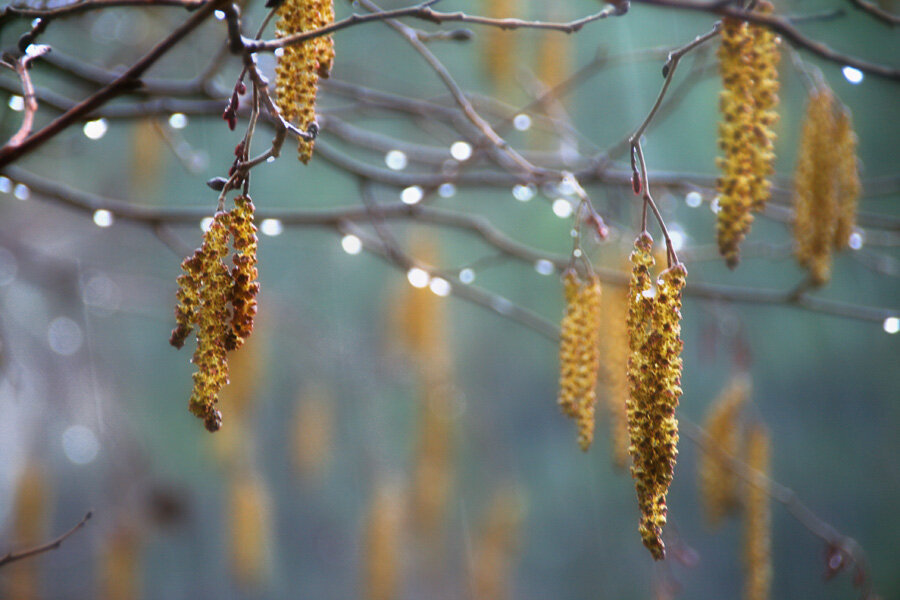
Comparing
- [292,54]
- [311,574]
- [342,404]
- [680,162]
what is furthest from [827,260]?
[311,574]

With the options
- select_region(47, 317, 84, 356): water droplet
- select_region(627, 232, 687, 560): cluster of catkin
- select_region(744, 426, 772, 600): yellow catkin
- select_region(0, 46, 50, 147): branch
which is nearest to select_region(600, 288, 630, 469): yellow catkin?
select_region(744, 426, 772, 600): yellow catkin

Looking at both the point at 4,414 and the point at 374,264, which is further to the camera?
the point at 374,264

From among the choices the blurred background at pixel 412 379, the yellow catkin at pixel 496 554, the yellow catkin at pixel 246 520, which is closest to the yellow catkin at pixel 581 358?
the blurred background at pixel 412 379

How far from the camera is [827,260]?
109 cm

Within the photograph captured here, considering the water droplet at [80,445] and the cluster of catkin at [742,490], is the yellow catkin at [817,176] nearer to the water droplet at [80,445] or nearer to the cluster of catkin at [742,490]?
the cluster of catkin at [742,490]

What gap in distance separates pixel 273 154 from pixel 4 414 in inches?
171

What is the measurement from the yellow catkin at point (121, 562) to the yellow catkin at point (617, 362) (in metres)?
1.49

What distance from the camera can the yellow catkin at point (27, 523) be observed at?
2.22m

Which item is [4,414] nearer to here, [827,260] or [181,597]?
[181,597]

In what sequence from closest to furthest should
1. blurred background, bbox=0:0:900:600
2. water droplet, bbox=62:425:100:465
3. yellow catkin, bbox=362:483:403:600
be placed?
yellow catkin, bbox=362:483:403:600 < blurred background, bbox=0:0:900:600 < water droplet, bbox=62:425:100:465

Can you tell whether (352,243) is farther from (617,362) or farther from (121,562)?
(121,562)

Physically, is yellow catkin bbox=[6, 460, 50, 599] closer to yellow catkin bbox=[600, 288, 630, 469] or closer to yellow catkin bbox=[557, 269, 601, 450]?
yellow catkin bbox=[600, 288, 630, 469]

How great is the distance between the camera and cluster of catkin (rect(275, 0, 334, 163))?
0.68 m

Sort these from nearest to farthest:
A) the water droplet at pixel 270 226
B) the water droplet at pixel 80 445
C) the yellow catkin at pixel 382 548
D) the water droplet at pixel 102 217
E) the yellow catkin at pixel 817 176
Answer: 1. the yellow catkin at pixel 817 176
2. the water droplet at pixel 102 217
3. the water droplet at pixel 270 226
4. the yellow catkin at pixel 382 548
5. the water droplet at pixel 80 445
